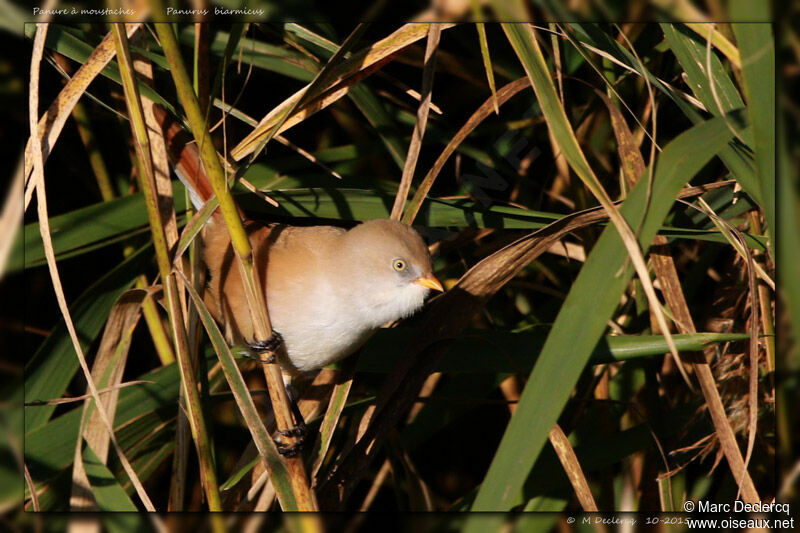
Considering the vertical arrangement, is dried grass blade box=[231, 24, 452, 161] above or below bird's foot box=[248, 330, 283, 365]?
above

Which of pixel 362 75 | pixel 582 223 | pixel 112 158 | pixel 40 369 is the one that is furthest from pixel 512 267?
pixel 112 158

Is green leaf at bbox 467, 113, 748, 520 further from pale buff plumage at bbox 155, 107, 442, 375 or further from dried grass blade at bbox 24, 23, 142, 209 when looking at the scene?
dried grass blade at bbox 24, 23, 142, 209

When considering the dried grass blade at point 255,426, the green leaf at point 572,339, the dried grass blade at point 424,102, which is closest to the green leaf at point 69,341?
the dried grass blade at point 255,426

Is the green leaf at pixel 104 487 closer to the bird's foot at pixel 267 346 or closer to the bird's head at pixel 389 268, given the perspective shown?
the bird's foot at pixel 267 346

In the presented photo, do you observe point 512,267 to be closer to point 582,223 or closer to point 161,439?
point 582,223

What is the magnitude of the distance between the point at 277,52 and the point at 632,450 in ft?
5.27

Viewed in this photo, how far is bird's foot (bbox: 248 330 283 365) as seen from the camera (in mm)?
1679

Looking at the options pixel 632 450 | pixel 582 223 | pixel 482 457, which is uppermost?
pixel 582 223

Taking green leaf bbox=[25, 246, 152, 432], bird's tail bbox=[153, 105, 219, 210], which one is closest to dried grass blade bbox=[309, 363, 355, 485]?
bird's tail bbox=[153, 105, 219, 210]

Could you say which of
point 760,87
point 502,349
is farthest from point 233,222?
point 760,87

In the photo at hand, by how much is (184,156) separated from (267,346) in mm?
644

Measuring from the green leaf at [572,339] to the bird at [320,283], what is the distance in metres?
0.68

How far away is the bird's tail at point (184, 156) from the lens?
1872mm

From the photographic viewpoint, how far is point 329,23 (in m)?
1.92
